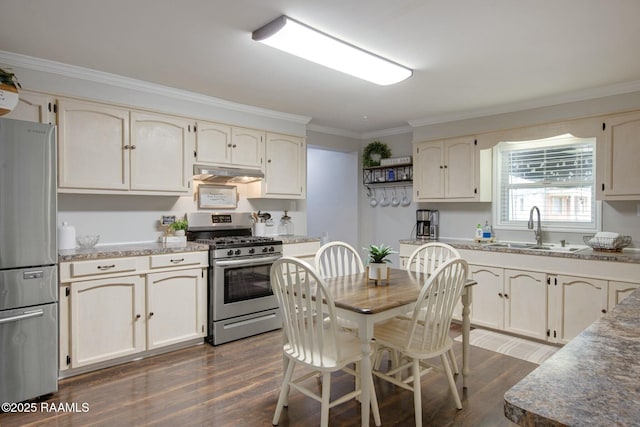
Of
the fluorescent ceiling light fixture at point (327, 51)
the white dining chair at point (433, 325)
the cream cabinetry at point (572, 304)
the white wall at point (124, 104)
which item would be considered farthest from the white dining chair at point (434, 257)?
the white wall at point (124, 104)

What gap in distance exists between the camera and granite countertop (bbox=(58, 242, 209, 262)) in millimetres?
2777

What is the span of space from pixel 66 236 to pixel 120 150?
31.4 inches

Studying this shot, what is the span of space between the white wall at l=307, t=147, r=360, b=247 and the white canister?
3.13 metres

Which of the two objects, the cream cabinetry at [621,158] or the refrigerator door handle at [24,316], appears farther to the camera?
the cream cabinetry at [621,158]

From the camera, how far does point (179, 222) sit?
147 inches

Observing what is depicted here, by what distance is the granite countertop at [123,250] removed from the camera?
278cm

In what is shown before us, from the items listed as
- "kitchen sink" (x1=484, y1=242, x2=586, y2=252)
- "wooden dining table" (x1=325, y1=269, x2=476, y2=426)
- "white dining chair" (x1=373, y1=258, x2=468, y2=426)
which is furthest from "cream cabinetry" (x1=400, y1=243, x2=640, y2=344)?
"white dining chair" (x1=373, y1=258, x2=468, y2=426)

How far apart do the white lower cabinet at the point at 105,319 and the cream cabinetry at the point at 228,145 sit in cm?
135

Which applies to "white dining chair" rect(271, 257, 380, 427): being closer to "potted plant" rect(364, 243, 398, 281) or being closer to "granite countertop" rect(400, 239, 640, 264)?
"potted plant" rect(364, 243, 398, 281)

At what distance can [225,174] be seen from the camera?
12.3 feet

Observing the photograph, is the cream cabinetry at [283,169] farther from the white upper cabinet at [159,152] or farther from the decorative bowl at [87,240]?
the decorative bowl at [87,240]

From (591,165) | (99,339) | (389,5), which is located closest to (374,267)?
(389,5)

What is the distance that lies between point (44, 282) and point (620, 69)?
4385mm

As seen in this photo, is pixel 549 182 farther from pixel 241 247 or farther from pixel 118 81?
pixel 118 81
